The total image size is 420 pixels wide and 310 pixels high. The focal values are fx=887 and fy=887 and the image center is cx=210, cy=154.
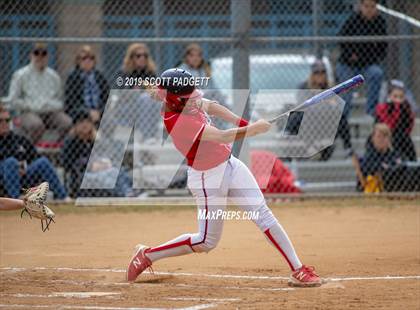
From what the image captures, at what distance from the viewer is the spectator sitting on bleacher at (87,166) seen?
11.7 meters

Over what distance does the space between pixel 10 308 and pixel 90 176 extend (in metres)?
5.79

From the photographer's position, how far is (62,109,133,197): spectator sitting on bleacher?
38.3ft

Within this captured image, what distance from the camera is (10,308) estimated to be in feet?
19.5

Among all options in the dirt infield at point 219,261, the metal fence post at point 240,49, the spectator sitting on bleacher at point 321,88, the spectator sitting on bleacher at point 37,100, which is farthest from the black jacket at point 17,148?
the spectator sitting on bleacher at point 321,88

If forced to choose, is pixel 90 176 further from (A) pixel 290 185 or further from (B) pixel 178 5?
(B) pixel 178 5

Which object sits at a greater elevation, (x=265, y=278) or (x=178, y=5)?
(x=178, y=5)

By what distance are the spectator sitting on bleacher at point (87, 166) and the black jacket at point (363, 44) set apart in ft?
11.9

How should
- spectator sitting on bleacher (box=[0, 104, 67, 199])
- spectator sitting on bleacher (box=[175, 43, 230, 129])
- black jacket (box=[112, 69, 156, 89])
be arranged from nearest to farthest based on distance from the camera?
spectator sitting on bleacher (box=[0, 104, 67, 199]) < black jacket (box=[112, 69, 156, 89]) < spectator sitting on bleacher (box=[175, 43, 230, 129])

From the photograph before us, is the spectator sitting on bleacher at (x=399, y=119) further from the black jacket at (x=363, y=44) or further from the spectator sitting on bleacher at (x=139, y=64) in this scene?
the spectator sitting on bleacher at (x=139, y=64)

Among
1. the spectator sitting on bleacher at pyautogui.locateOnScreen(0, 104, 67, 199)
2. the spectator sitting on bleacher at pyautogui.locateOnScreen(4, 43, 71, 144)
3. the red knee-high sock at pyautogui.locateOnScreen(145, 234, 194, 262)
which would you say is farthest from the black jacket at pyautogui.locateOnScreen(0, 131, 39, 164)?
the red knee-high sock at pyautogui.locateOnScreen(145, 234, 194, 262)

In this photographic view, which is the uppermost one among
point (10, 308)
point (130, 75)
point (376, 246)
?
point (130, 75)

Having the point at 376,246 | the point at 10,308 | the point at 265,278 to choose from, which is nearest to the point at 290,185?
the point at 376,246

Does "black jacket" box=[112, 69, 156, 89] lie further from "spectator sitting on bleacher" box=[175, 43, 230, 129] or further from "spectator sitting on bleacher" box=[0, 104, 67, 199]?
"spectator sitting on bleacher" box=[0, 104, 67, 199]

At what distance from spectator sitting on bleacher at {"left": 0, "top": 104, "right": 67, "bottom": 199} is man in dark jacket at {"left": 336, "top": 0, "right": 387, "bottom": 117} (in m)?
4.21
